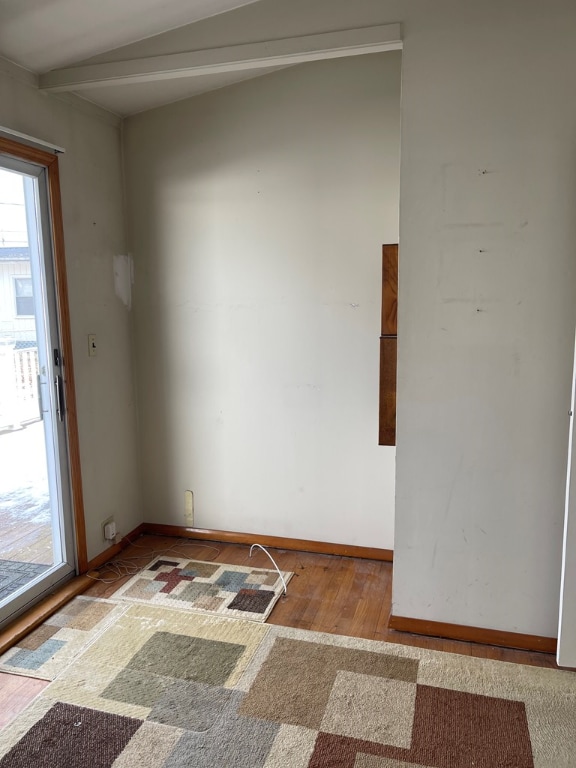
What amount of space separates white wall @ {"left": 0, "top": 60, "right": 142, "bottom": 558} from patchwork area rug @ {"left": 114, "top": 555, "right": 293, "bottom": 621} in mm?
358

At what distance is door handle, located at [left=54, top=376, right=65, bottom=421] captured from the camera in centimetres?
264

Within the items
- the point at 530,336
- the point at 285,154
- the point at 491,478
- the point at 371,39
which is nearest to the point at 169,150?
the point at 285,154

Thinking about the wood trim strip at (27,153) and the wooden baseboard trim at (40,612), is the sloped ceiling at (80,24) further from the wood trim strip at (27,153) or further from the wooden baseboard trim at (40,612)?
the wooden baseboard trim at (40,612)

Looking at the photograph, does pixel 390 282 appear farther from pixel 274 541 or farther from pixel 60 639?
pixel 60 639

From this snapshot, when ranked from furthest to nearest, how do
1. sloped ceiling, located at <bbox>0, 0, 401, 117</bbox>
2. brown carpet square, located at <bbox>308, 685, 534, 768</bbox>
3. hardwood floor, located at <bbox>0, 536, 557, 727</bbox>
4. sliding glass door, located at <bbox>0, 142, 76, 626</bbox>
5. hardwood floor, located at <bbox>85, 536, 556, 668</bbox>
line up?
1. sliding glass door, located at <bbox>0, 142, 76, 626</bbox>
2. hardwood floor, located at <bbox>85, 536, 556, 668</bbox>
3. hardwood floor, located at <bbox>0, 536, 557, 727</bbox>
4. sloped ceiling, located at <bbox>0, 0, 401, 117</bbox>
5. brown carpet square, located at <bbox>308, 685, 534, 768</bbox>

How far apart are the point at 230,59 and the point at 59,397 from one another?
5.50 ft

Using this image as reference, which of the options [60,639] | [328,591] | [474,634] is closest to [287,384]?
[328,591]

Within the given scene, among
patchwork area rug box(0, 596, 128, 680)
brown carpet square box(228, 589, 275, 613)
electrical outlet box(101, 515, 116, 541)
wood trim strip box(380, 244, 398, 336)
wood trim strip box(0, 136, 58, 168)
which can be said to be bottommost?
brown carpet square box(228, 589, 275, 613)

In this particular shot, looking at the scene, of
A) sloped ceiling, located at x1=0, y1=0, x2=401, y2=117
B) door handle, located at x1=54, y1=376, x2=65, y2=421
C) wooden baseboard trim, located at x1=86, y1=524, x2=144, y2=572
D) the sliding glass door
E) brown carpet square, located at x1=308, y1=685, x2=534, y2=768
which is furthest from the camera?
wooden baseboard trim, located at x1=86, y1=524, x2=144, y2=572

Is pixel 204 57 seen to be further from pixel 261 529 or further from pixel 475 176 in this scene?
pixel 261 529

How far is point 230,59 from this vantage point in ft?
7.48

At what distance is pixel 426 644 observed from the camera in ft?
7.52

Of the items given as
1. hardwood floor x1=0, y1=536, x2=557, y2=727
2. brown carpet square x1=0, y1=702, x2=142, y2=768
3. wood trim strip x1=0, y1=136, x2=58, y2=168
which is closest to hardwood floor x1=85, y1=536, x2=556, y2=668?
hardwood floor x1=0, y1=536, x2=557, y2=727

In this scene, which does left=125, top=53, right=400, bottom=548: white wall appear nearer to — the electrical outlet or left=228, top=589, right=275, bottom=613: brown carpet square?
the electrical outlet
